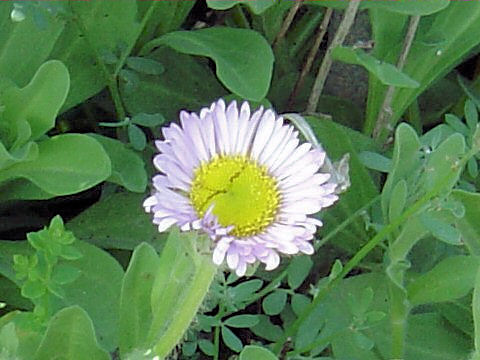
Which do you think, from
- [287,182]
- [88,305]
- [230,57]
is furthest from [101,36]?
[287,182]

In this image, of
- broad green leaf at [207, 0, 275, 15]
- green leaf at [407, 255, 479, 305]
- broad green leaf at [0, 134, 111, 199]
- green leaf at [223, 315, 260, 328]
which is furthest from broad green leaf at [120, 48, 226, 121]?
green leaf at [407, 255, 479, 305]

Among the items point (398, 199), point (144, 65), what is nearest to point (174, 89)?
point (144, 65)

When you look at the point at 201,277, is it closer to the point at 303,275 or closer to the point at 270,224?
the point at 270,224

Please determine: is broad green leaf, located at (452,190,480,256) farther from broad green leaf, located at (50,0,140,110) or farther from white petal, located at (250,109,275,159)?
broad green leaf, located at (50,0,140,110)

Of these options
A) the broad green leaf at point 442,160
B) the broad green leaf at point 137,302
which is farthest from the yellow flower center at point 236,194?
the broad green leaf at point 442,160

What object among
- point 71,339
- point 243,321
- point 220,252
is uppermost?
point 220,252

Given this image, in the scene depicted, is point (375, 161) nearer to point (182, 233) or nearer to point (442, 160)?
point (442, 160)
